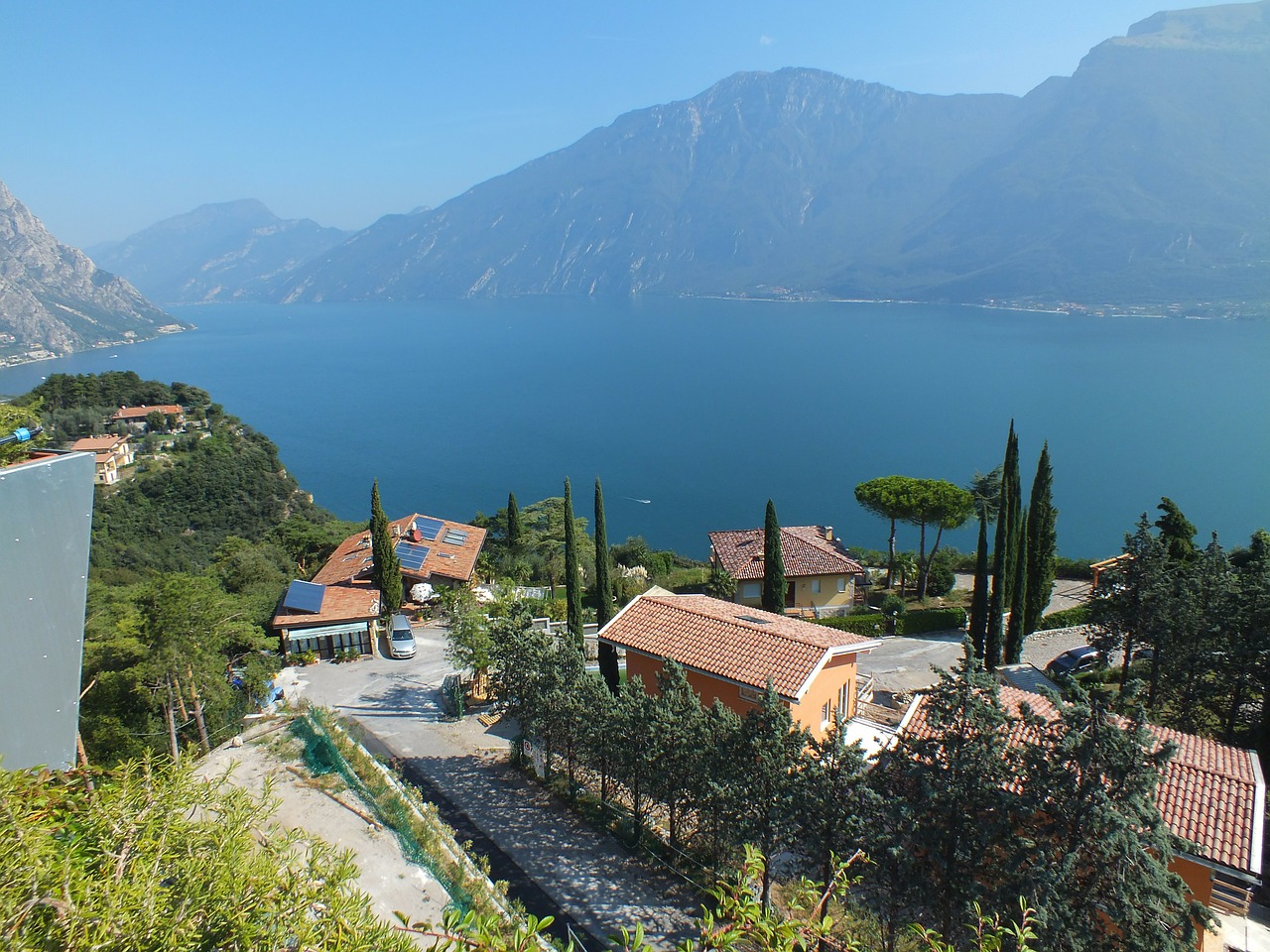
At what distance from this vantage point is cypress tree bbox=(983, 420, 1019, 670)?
2036 cm

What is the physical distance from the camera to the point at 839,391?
90125 millimetres

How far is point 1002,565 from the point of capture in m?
20.9

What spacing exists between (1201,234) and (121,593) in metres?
236

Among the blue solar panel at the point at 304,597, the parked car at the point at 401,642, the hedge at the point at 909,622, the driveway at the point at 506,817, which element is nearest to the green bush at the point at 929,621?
the hedge at the point at 909,622

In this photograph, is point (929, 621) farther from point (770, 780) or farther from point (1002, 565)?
point (770, 780)

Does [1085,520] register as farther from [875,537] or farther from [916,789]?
[916,789]

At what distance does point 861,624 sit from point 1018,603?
4.30 meters

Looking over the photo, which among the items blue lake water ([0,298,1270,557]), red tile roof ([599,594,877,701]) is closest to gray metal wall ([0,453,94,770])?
red tile roof ([599,594,877,701])

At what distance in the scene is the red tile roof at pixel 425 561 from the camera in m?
24.3

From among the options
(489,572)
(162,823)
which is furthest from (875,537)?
(162,823)

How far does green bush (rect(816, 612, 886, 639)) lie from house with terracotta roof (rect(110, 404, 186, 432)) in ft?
148

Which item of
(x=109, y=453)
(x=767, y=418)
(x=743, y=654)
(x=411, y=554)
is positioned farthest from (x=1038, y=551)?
(x=767, y=418)

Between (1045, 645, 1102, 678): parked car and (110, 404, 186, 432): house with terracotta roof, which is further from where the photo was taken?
(110, 404, 186, 432): house with terracotta roof

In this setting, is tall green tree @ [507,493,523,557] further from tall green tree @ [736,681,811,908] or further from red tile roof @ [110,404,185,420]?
red tile roof @ [110,404,185,420]
